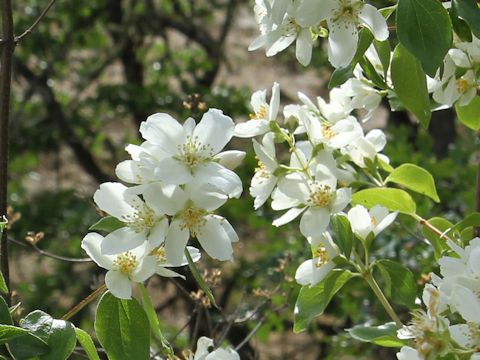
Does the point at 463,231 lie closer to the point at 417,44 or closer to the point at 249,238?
the point at 417,44

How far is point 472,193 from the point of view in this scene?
2676 mm

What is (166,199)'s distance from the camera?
1044 millimetres

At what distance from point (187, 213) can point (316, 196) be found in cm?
21

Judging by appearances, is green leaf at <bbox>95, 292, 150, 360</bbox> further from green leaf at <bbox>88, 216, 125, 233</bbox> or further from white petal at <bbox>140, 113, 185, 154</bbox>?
white petal at <bbox>140, 113, 185, 154</bbox>

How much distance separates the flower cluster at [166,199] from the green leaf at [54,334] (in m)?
0.09

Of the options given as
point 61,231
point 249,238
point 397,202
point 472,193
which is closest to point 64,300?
point 61,231

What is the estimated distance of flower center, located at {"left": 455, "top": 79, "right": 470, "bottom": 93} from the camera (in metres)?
1.34

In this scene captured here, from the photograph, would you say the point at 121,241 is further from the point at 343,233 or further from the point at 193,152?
the point at 343,233

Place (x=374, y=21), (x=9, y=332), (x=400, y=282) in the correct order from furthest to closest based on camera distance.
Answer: (x=400, y=282) < (x=374, y=21) < (x=9, y=332)

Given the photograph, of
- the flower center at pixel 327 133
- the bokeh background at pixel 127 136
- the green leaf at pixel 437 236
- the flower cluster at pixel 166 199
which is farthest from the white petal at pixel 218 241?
the bokeh background at pixel 127 136

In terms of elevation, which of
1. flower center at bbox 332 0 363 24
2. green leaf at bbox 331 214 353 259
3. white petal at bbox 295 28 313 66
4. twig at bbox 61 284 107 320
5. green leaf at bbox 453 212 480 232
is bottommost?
green leaf at bbox 453 212 480 232

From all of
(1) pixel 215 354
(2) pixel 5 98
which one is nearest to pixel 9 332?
(1) pixel 215 354

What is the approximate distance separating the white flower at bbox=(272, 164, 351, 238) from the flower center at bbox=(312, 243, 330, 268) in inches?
1.8

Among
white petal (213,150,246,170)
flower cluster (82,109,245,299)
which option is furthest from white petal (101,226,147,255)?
white petal (213,150,246,170)
